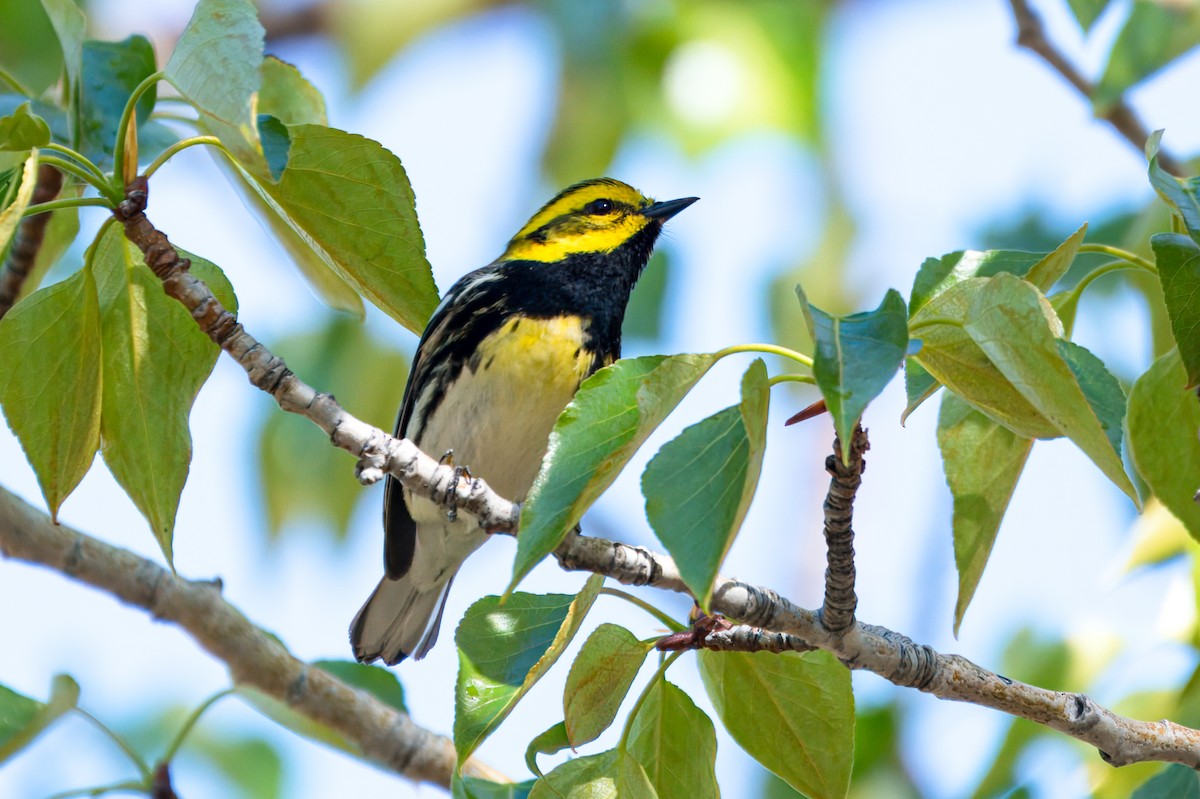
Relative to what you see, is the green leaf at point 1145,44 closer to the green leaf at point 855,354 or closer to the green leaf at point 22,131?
→ the green leaf at point 855,354

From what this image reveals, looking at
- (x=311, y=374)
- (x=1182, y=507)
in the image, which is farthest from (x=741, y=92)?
(x=1182, y=507)

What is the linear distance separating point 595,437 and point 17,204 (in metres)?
0.82

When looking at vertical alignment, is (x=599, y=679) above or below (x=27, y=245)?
below

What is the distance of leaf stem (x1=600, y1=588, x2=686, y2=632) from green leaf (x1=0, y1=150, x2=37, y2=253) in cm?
101

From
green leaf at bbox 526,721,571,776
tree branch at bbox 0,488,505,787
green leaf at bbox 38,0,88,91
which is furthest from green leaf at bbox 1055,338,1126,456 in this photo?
tree branch at bbox 0,488,505,787

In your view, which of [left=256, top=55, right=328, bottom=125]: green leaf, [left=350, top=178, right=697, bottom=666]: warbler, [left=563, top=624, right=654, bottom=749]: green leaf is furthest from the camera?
[left=350, top=178, right=697, bottom=666]: warbler

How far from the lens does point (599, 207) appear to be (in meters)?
4.21

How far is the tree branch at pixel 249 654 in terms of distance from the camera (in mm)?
2822

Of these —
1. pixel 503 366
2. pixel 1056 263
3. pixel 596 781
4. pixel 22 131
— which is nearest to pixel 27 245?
pixel 22 131

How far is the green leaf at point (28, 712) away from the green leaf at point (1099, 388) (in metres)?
1.63

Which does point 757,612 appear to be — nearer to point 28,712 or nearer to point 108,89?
point 28,712

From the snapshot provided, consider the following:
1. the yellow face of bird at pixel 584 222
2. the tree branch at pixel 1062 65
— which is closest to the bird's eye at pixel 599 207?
the yellow face of bird at pixel 584 222

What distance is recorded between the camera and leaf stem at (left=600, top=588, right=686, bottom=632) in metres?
2.03

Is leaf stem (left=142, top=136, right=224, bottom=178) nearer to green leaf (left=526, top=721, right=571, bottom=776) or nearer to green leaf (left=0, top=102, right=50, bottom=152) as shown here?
green leaf (left=0, top=102, right=50, bottom=152)
